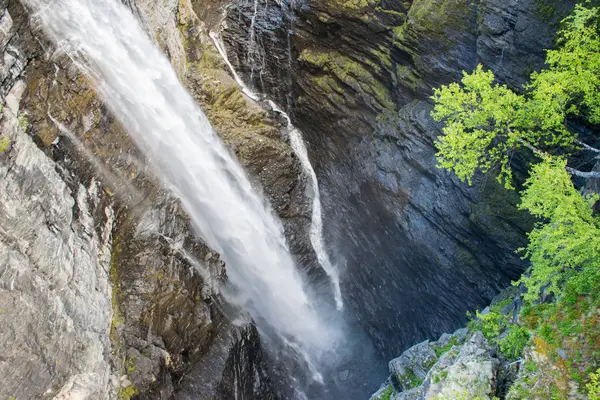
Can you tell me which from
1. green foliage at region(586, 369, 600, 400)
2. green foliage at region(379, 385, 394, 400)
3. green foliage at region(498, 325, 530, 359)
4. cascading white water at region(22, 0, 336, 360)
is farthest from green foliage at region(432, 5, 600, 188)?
cascading white water at region(22, 0, 336, 360)

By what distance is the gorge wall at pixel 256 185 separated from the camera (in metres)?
8.71

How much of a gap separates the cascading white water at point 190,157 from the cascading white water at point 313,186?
1.45 meters

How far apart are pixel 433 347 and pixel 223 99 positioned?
11518mm

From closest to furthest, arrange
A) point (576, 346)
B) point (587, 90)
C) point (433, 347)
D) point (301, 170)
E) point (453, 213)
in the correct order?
point (576, 346)
point (587, 90)
point (433, 347)
point (453, 213)
point (301, 170)

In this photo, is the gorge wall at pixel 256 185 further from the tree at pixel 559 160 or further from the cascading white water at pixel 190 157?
the tree at pixel 559 160

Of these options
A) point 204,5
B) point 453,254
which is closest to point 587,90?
point 453,254

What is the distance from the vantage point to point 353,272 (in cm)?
1798

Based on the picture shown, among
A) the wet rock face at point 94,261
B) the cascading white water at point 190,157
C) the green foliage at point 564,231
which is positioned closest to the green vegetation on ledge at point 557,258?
the green foliage at point 564,231

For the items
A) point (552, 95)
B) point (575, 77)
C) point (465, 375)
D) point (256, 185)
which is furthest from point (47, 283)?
point (575, 77)

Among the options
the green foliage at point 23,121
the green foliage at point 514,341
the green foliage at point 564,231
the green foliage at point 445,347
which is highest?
the green foliage at point 23,121

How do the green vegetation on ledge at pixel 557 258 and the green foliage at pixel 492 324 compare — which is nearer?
the green vegetation on ledge at pixel 557 258

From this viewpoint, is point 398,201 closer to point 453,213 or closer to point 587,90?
point 453,213

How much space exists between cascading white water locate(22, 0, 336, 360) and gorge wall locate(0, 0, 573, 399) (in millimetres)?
619

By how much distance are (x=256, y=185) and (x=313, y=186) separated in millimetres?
2691
